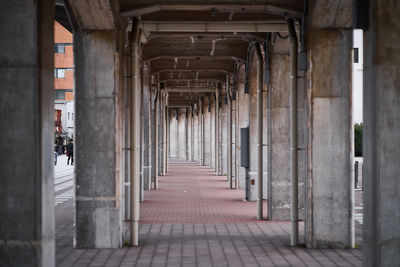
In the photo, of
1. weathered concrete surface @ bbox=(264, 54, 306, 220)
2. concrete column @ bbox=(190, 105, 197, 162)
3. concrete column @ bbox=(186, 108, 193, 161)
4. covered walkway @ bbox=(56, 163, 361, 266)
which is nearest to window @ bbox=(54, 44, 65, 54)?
concrete column @ bbox=(186, 108, 193, 161)

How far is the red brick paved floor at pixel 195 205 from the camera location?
1474 centimetres

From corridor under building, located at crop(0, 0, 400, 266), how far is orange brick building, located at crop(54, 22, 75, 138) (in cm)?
4577

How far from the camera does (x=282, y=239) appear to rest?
1155 cm

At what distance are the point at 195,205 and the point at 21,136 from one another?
12056mm

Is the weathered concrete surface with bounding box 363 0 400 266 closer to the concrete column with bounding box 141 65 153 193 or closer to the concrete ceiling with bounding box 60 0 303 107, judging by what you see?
the concrete ceiling with bounding box 60 0 303 107

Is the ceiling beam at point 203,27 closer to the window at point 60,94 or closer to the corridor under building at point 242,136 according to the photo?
the corridor under building at point 242,136

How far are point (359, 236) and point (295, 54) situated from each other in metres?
3.50

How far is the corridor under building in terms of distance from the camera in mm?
5914

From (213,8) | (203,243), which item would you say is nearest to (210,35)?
(213,8)

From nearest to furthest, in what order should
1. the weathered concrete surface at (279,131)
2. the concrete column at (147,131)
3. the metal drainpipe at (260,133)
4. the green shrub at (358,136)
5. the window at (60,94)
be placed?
1. the metal drainpipe at (260,133)
2. the weathered concrete surface at (279,131)
3. the concrete column at (147,131)
4. the green shrub at (358,136)
5. the window at (60,94)

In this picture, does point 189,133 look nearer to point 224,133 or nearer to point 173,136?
point 173,136

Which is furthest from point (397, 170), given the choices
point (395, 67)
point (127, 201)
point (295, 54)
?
point (127, 201)

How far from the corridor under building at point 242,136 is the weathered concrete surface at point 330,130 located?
2 centimetres

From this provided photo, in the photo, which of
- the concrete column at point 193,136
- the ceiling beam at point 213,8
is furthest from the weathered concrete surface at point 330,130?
the concrete column at point 193,136
